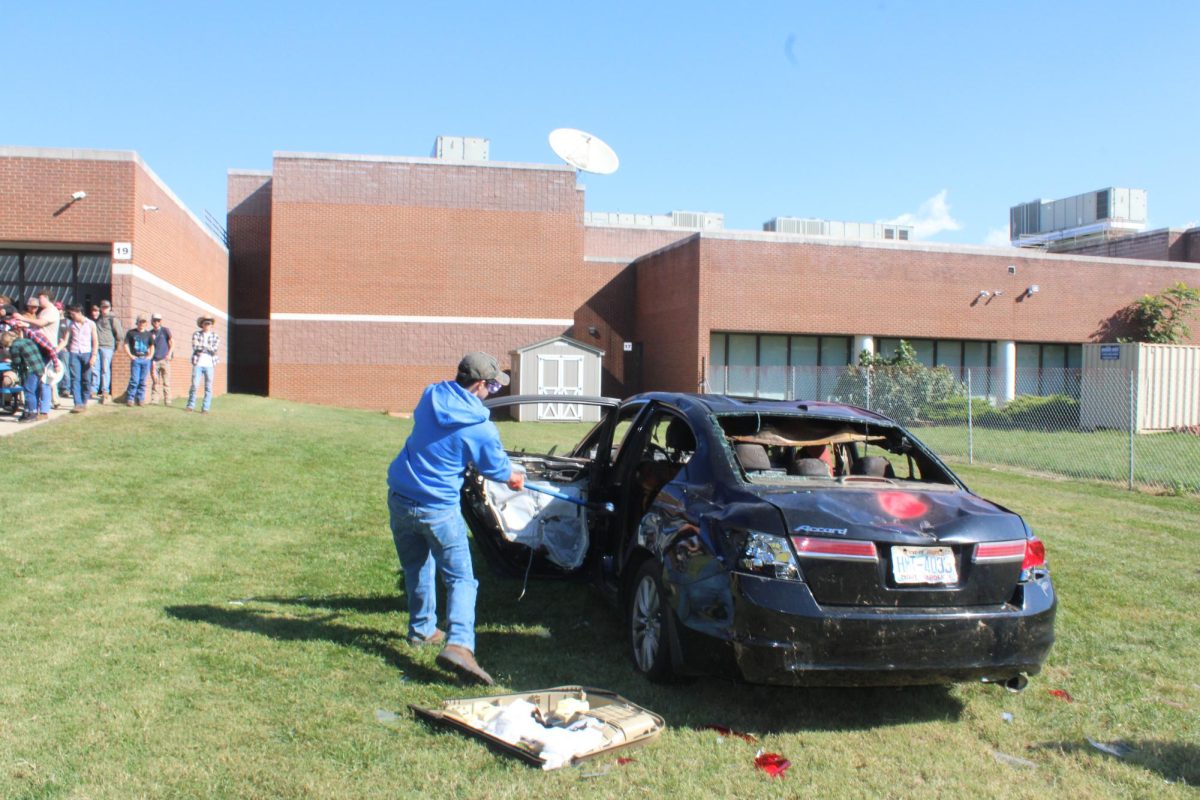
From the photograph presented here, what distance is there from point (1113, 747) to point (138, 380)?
16.1m

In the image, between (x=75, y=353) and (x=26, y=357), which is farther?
(x=75, y=353)

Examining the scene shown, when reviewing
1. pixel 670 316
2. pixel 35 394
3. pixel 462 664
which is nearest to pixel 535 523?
pixel 462 664

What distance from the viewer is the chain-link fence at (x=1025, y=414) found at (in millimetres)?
16578

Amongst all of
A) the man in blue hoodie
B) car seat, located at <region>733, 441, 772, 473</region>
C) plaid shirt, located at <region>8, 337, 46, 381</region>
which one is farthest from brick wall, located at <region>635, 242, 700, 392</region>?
the man in blue hoodie

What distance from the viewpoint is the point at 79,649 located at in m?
5.20

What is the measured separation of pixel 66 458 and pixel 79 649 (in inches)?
269

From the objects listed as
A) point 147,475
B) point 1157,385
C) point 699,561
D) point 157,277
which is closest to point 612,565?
point 699,561

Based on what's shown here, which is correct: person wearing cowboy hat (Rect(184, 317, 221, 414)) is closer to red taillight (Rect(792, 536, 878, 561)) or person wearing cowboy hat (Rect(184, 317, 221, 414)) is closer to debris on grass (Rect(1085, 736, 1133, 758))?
red taillight (Rect(792, 536, 878, 561))

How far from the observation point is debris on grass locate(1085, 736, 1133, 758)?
13.9 feet

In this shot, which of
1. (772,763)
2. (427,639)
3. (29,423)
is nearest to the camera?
(772,763)

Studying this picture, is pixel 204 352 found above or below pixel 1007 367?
below

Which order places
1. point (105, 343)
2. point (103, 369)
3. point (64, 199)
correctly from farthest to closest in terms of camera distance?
point (64, 199) → point (103, 369) → point (105, 343)

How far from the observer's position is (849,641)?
13.6 ft

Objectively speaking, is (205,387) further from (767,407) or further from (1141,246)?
(1141,246)
